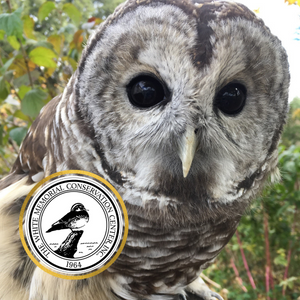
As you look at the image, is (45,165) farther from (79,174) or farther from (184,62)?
(184,62)

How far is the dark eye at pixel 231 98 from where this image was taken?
50 centimetres

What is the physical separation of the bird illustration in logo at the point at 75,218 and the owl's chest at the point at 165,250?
0.14 metres

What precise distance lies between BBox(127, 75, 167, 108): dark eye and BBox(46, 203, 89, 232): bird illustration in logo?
221 mm

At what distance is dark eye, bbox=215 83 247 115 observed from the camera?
0.50 metres

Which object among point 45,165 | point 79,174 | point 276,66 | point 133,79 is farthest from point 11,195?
point 276,66

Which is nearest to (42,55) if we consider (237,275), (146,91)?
(146,91)

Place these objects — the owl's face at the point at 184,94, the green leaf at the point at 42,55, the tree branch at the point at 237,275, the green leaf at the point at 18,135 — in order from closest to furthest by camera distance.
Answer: the owl's face at the point at 184,94 < the green leaf at the point at 42,55 < the green leaf at the point at 18,135 < the tree branch at the point at 237,275

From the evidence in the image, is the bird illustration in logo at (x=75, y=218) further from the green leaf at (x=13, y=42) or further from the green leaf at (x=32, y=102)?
the green leaf at (x=13, y=42)

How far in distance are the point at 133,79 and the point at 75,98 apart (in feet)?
0.49

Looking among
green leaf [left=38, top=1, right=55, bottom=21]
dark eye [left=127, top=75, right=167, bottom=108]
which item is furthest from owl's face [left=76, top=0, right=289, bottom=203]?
green leaf [left=38, top=1, right=55, bottom=21]

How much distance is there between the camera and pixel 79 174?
55cm

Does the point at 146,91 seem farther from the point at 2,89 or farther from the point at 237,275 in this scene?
the point at 237,275

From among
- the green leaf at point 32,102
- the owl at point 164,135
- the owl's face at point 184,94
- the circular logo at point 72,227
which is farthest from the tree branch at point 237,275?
the green leaf at point 32,102

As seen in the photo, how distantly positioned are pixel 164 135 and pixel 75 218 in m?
0.23
